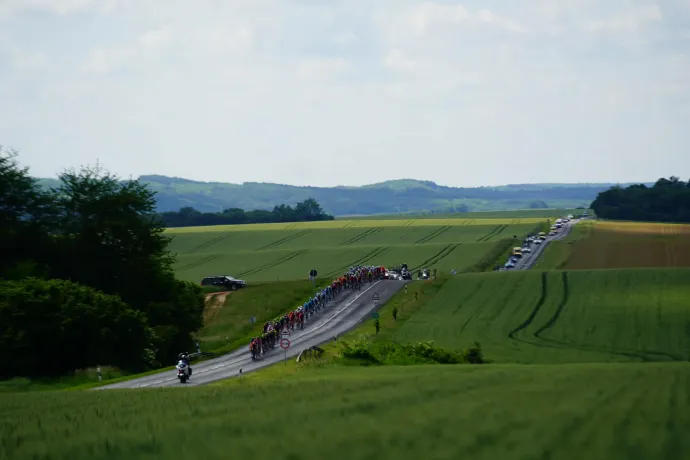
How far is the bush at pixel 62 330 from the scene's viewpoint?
48.0 m

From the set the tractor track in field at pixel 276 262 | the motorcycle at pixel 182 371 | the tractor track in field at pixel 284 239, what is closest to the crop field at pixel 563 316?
the motorcycle at pixel 182 371

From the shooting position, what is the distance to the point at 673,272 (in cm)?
8031

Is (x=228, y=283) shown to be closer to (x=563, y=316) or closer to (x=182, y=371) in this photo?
(x=563, y=316)

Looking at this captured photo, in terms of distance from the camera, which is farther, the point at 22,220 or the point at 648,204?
the point at 648,204

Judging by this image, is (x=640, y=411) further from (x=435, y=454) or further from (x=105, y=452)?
(x=105, y=452)

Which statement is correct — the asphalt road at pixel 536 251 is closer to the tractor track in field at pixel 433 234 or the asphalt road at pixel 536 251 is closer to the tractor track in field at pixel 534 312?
the tractor track in field at pixel 433 234

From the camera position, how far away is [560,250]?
116125mm

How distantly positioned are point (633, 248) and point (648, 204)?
8181cm

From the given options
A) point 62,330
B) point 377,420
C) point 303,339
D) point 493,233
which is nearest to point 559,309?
point 303,339

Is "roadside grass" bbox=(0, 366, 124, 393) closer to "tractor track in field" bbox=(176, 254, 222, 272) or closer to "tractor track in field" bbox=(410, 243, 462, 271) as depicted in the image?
"tractor track in field" bbox=(410, 243, 462, 271)

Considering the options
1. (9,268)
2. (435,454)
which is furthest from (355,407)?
(9,268)

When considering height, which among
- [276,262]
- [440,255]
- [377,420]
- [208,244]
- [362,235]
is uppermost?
[377,420]

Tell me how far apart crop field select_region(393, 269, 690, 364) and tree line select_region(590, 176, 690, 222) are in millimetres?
104279

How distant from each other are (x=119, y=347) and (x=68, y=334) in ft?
11.2
